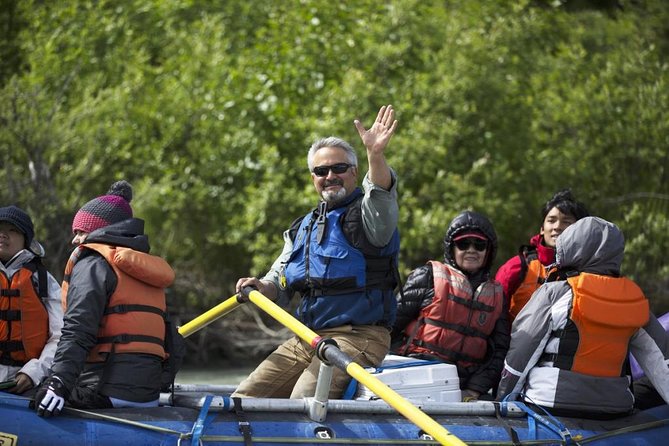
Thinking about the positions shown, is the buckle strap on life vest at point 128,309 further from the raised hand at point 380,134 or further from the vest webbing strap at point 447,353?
the vest webbing strap at point 447,353

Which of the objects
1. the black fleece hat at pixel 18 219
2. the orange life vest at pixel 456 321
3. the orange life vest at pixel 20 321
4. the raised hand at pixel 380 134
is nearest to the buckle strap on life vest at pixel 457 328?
the orange life vest at pixel 456 321

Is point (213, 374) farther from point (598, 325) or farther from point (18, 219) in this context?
point (598, 325)

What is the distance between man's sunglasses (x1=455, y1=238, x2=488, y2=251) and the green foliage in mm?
4790

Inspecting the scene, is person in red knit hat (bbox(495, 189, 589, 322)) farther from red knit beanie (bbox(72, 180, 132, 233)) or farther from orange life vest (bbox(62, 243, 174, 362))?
red knit beanie (bbox(72, 180, 132, 233))

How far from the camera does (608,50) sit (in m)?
12.5

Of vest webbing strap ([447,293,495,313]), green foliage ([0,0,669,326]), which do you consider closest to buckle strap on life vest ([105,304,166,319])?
vest webbing strap ([447,293,495,313])

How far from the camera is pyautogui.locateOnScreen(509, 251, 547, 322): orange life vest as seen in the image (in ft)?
17.1

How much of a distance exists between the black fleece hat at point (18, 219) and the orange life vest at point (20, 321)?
0.66 feet

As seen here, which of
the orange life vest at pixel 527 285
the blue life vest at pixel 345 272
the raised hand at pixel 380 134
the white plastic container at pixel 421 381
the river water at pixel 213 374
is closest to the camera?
the raised hand at pixel 380 134

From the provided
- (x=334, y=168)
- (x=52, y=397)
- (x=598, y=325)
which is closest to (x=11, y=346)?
(x=52, y=397)

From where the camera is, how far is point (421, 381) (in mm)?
4523

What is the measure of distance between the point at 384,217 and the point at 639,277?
6.62m

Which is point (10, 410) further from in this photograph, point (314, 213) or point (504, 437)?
point (504, 437)

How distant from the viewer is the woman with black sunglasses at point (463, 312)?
188 inches
